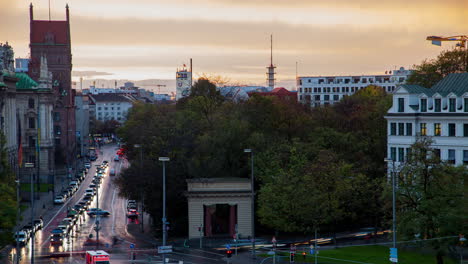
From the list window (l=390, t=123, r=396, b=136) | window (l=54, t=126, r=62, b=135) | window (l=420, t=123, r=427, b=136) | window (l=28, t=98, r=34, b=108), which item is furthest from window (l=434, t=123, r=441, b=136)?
window (l=54, t=126, r=62, b=135)

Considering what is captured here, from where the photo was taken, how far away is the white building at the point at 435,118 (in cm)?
7606

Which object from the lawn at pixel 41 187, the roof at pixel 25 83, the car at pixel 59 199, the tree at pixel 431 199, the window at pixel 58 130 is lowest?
the car at pixel 59 199

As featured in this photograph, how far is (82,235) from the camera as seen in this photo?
8700cm

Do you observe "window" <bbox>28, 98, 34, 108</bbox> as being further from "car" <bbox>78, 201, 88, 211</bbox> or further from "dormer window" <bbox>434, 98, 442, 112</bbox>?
"dormer window" <bbox>434, 98, 442, 112</bbox>

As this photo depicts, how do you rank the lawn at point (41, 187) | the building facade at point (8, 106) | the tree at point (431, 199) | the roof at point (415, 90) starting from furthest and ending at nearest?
1. the lawn at point (41, 187)
2. the building facade at point (8, 106)
3. the roof at point (415, 90)
4. the tree at point (431, 199)

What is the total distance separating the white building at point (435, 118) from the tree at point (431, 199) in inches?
740

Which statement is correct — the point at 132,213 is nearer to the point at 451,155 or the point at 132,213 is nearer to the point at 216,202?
the point at 216,202

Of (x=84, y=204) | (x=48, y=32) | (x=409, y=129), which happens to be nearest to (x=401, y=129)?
(x=409, y=129)

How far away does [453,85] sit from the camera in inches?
3172

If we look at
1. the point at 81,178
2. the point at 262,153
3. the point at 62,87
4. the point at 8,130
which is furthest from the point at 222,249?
the point at 62,87

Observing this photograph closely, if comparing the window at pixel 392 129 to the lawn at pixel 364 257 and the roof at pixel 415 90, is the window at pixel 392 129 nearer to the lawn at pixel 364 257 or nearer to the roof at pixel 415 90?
the roof at pixel 415 90

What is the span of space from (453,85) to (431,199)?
92.8 feet

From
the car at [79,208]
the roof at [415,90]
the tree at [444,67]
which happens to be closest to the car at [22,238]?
the car at [79,208]

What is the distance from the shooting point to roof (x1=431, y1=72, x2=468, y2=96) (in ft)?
258
